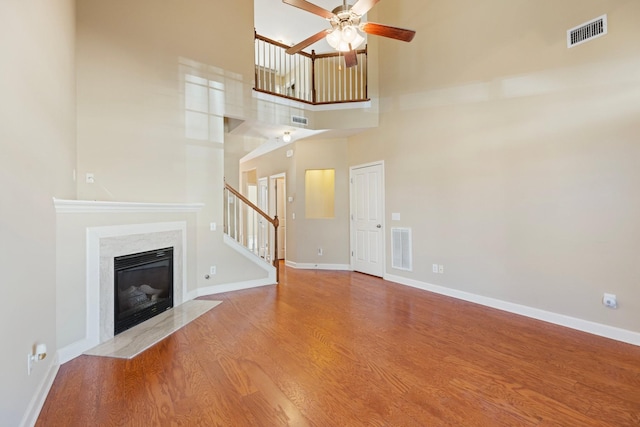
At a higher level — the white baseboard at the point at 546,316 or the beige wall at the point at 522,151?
the beige wall at the point at 522,151

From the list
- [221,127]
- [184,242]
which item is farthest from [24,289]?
[221,127]

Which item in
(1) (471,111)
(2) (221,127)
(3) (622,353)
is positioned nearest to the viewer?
(3) (622,353)

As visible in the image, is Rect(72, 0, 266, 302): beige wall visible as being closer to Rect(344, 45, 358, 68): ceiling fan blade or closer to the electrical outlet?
Rect(344, 45, 358, 68): ceiling fan blade

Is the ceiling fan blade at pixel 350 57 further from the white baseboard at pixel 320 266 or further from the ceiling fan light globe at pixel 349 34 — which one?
the white baseboard at pixel 320 266

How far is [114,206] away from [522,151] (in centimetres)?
454

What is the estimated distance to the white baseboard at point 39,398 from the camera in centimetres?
165

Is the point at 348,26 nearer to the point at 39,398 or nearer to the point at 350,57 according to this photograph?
the point at 350,57

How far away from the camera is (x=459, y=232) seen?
13.5 feet

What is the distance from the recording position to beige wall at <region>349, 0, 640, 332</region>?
8.89 feet

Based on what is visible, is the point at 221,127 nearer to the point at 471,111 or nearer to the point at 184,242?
the point at 184,242

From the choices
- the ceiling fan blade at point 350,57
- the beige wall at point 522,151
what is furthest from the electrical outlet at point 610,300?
the ceiling fan blade at point 350,57

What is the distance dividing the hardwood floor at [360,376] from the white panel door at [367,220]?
2170mm

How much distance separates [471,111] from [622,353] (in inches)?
118

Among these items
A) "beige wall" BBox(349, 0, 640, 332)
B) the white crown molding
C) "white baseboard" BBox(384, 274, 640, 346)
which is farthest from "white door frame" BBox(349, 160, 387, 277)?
the white crown molding
